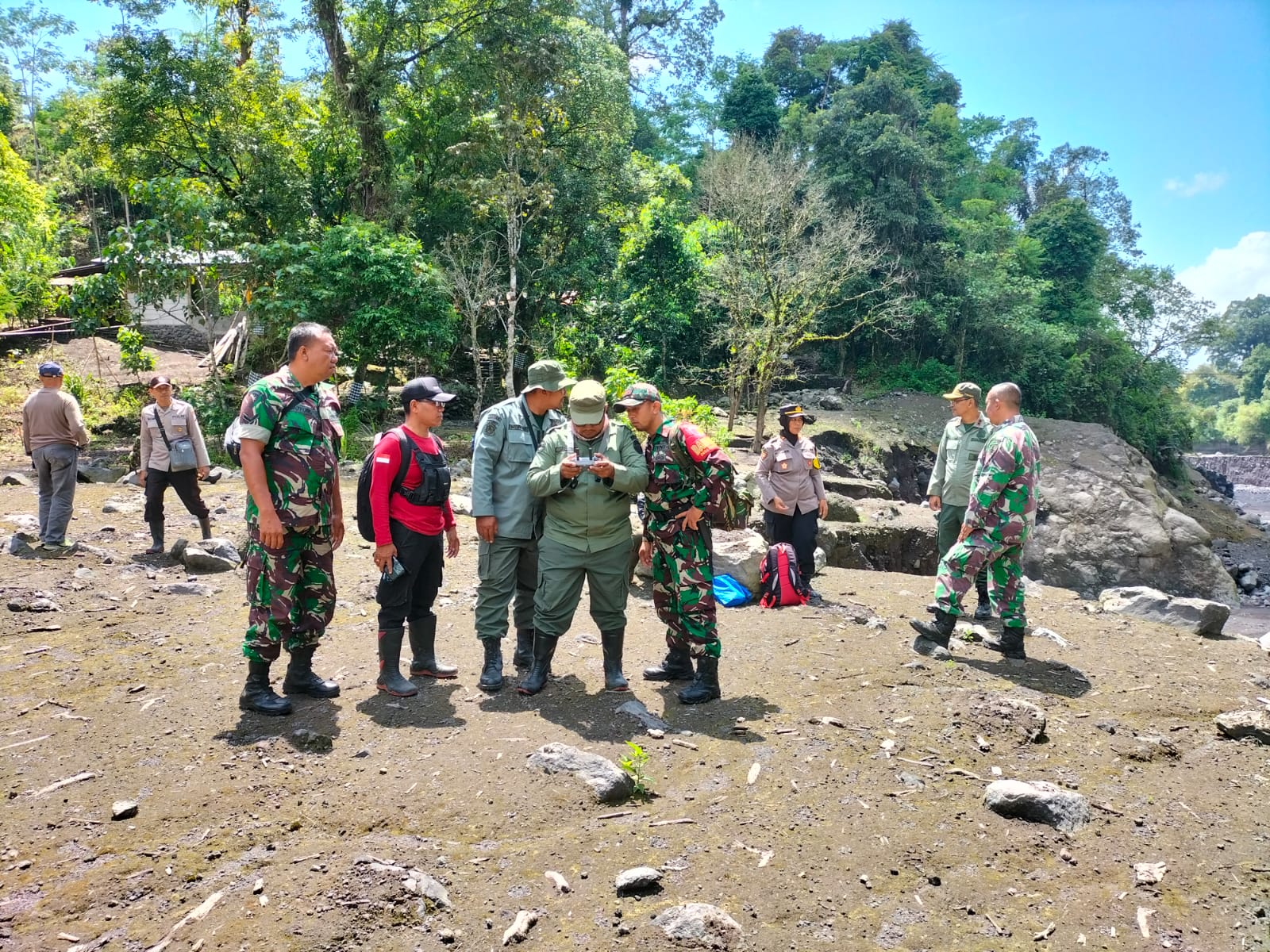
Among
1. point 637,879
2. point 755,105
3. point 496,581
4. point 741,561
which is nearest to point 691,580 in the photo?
point 496,581

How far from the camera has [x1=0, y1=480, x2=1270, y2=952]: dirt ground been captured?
2.65 metres

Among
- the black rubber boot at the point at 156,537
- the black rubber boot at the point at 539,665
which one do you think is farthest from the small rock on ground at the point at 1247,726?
the black rubber boot at the point at 156,537

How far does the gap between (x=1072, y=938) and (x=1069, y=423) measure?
2431cm

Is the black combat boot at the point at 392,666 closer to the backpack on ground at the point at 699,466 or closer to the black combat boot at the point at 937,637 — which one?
the backpack on ground at the point at 699,466

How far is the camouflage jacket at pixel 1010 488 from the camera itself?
5.36 meters

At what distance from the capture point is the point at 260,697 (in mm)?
4129

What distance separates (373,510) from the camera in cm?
423

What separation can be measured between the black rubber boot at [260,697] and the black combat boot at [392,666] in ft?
1.76

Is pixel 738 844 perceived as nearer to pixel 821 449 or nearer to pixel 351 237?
pixel 351 237

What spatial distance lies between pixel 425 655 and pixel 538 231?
53.8 ft

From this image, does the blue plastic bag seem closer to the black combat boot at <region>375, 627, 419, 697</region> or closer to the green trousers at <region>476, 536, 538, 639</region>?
the green trousers at <region>476, 536, 538, 639</region>

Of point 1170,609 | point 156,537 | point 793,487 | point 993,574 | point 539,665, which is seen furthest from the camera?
point 156,537

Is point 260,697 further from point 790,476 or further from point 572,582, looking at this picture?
point 790,476

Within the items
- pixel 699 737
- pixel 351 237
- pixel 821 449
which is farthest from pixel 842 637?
pixel 821 449
